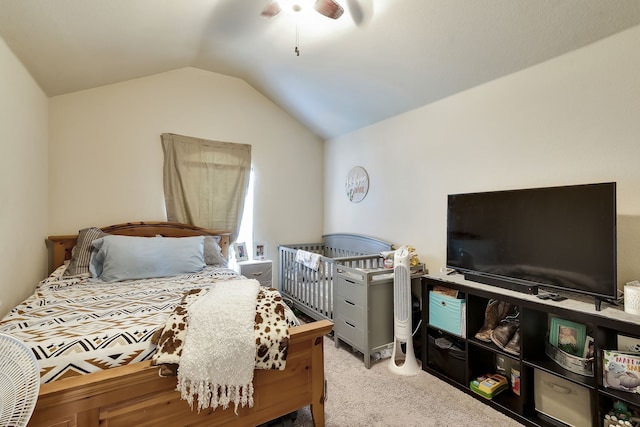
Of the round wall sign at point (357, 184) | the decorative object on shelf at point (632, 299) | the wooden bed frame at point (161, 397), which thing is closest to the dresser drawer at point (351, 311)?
the wooden bed frame at point (161, 397)

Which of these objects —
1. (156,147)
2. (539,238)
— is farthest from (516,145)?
(156,147)

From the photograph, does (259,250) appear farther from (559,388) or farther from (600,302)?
(600,302)

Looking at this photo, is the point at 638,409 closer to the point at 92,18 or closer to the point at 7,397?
the point at 7,397

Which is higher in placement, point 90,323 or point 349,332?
point 90,323

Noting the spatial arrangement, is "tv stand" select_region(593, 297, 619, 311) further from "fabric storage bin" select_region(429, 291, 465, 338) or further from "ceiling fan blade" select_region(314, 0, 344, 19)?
"ceiling fan blade" select_region(314, 0, 344, 19)

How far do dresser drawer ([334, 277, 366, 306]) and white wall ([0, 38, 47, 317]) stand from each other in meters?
2.21

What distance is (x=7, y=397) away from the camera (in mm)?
880

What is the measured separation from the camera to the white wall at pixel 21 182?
1788 mm

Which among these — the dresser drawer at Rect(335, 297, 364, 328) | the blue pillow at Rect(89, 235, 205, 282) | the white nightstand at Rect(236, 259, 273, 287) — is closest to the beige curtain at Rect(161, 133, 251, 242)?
the white nightstand at Rect(236, 259, 273, 287)

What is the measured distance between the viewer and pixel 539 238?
1802 mm

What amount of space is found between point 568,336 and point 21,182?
3.60 meters

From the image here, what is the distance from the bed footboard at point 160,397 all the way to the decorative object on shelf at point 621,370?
1344mm

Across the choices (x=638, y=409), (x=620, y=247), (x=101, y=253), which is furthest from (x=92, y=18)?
(x=638, y=409)

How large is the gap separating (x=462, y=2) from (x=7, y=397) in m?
2.68
